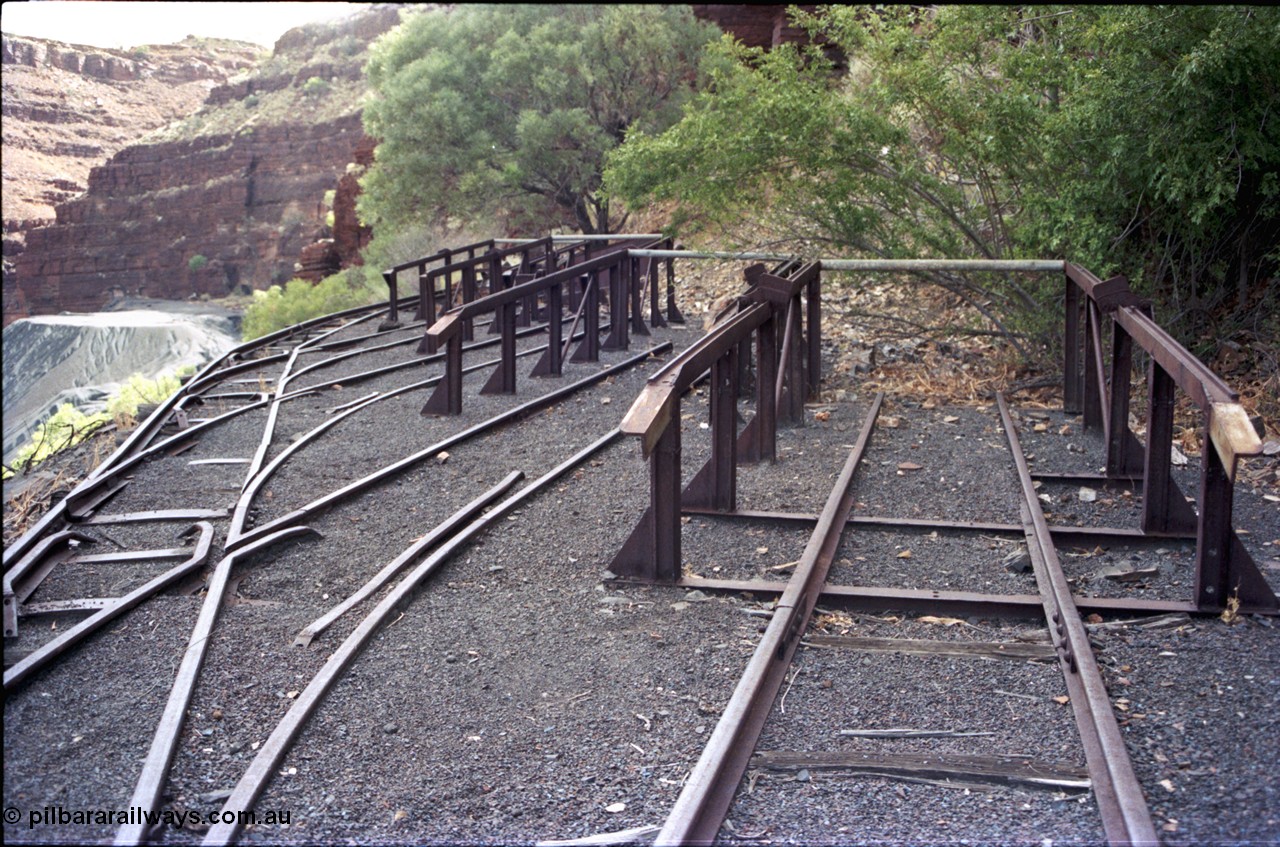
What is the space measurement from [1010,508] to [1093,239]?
13.1 ft

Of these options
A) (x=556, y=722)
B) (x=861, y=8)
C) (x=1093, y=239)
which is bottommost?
(x=556, y=722)

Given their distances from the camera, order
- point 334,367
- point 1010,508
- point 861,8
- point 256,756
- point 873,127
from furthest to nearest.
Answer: point 334,367, point 861,8, point 873,127, point 1010,508, point 256,756

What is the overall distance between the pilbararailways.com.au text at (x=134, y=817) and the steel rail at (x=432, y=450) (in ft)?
10.6

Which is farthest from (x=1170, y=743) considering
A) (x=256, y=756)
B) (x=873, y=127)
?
(x=873, y=127)

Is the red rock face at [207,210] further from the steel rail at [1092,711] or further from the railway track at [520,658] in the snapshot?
the steel rail at [1092,711]

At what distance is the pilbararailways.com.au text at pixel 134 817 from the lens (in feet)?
11.4

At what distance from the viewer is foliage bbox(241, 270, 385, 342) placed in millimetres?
34312

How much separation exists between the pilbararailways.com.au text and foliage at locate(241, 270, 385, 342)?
1165 inches

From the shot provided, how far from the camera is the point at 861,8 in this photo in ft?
41.7

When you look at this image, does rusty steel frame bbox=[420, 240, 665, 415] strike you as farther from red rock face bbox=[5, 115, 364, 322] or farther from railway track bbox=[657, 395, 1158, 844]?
red rock face bbox=[5, 115, 364, 322]

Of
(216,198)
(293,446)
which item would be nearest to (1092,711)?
(293,446)

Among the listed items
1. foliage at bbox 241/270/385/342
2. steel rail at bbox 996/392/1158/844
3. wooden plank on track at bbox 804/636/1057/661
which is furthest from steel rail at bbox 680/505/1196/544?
foliage at bbox 241/270/385/342

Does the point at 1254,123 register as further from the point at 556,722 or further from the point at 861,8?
the point at 556,722

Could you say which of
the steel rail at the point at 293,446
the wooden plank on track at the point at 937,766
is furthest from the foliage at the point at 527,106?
the wooden plank on track at the point at 937,766
